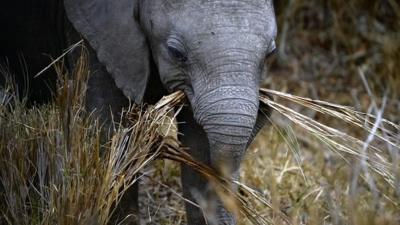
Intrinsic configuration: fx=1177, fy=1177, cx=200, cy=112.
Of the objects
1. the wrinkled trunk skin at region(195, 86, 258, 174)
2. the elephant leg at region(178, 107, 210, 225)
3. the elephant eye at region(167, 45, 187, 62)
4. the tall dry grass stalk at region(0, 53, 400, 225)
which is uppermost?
the elephant eye at region(167, 45, 187, 62)

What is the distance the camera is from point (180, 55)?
14.8ft

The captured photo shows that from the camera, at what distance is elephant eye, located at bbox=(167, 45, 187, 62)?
177 inches

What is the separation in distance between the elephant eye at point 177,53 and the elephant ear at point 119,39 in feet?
0.69

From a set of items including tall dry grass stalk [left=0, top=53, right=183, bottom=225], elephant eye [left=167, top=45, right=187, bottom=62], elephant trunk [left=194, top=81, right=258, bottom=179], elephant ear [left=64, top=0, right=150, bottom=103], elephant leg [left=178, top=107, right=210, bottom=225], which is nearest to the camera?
elephant trunk [left=194, top=81, right=258, bottom=179]

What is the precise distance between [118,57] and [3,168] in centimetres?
64

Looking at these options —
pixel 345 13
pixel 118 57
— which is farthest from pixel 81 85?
pixel 345 13

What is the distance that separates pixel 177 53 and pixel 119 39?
0.34 meters

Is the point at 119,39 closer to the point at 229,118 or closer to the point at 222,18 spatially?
the point at 222,18

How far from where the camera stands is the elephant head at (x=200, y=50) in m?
4.25

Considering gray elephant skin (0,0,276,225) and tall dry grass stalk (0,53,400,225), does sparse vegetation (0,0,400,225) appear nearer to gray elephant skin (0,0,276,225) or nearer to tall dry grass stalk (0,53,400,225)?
tall dry grass stalk (0,53,400,225)

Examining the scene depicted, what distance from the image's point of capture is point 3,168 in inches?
180

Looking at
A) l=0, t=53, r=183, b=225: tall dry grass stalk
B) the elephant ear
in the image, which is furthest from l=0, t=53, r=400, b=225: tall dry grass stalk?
the elephant ear

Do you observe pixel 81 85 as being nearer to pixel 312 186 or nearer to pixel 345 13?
pixel 312 186

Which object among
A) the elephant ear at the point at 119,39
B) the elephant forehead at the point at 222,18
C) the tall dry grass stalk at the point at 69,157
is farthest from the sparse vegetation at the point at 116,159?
the elephant forehead at the point at 222,18
